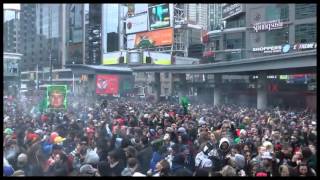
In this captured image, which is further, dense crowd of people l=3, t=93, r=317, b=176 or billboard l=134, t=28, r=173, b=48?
billboard l=134, t=28, r=173, b=48

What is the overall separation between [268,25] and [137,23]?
33.3 meters

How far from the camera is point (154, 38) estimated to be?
79.8 m

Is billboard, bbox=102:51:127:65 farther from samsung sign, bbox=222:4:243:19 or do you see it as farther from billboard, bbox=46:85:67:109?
billboard, bbox=46:85:67:109

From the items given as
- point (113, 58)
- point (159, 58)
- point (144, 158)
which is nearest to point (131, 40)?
point (113, 58)

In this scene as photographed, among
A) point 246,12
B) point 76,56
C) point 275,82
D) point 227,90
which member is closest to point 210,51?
point 246,12

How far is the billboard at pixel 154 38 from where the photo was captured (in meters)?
76.7

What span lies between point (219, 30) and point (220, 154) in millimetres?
59269

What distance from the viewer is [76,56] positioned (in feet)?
454

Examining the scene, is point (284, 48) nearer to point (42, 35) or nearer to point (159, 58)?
point (159, 58)

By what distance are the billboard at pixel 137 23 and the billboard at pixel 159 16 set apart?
5.53 feet

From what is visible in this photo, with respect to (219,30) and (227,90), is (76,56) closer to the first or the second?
(219,30)

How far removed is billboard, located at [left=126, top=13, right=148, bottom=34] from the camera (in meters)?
82.6

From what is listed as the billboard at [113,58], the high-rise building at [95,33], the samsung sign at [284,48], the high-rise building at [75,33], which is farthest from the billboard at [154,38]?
the high-rise building at [75,33]

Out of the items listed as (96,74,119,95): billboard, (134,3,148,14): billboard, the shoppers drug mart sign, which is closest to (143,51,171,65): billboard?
(134,3,148,14): billboard
